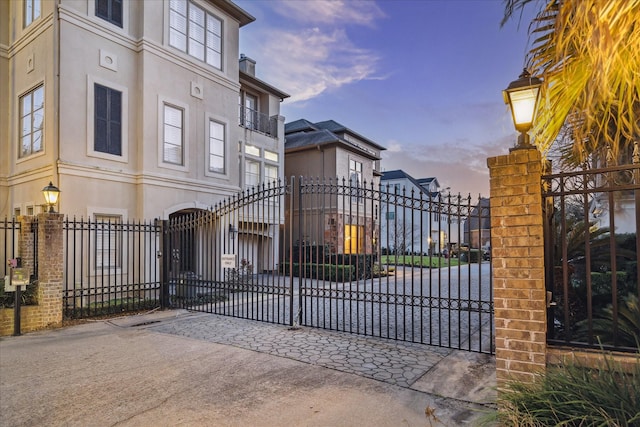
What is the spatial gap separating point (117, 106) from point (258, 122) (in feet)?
25.1

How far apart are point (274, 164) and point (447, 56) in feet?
31.8

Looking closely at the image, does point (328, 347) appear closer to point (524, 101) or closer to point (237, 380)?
point (237, 380)

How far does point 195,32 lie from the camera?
13570 millimetres

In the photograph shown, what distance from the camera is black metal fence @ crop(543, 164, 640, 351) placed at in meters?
3.36

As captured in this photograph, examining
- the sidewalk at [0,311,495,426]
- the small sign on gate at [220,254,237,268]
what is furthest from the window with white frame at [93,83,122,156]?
the sidewalk at [0,311,495,426]

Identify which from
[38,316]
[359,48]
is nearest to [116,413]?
[38,316]

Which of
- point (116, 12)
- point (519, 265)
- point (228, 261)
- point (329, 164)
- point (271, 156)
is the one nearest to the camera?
point (519, 265)

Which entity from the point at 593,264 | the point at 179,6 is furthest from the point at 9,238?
the point at 593,264

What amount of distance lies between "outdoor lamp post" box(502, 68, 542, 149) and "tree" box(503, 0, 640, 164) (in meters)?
0.19

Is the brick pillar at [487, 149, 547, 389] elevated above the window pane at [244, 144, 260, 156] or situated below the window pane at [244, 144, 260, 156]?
below

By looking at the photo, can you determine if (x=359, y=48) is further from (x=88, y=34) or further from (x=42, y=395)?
(x=42, y=395)

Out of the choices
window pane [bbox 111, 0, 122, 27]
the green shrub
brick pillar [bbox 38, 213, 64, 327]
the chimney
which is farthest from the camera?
the chimney

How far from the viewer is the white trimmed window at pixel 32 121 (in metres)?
10.9

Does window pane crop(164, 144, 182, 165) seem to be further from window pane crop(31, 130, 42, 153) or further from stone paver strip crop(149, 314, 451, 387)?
stone paver strip crop(149, 314, 451, 387)
